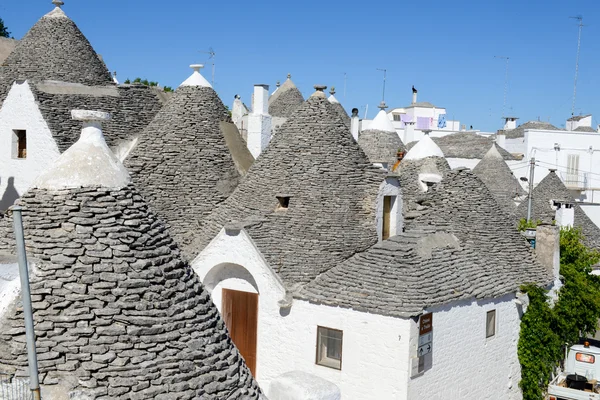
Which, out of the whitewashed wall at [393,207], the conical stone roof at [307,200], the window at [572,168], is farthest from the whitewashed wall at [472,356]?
the window at [572,168]

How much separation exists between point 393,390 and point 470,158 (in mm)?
35228

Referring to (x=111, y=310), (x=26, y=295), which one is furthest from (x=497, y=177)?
(x=26, y=295)

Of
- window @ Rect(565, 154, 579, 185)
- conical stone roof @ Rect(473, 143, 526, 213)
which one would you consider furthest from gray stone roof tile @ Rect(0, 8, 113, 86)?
window @ Rect(565, 154, 579, 185)

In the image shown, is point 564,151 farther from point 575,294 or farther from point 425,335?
point 425,335

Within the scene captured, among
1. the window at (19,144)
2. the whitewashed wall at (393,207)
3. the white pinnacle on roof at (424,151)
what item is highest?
the white pinnacle on roof at (424,151)

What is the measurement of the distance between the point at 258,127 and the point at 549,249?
825cm

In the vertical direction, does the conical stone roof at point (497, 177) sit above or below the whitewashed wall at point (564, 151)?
below

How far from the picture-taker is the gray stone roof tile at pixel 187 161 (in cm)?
1673

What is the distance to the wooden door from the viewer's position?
15.2m

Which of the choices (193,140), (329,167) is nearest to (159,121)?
(193,140)

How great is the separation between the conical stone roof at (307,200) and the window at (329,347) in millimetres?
1178

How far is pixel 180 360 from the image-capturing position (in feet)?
23.9

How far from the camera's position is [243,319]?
1534 cm

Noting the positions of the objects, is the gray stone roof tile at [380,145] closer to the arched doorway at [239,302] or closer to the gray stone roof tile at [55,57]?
the gray stone roof tile at [55,57]
